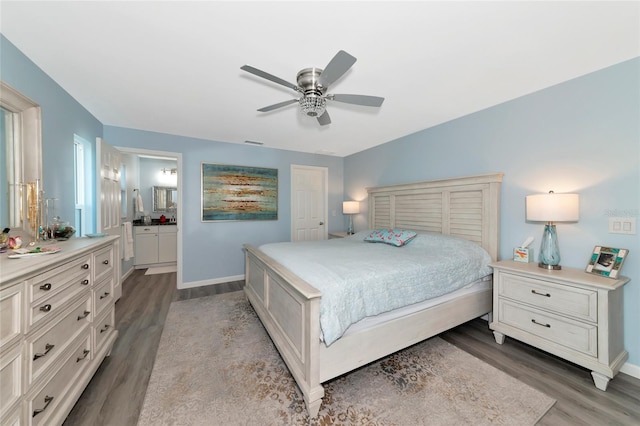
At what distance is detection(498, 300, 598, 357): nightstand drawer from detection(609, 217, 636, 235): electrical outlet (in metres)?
0.81

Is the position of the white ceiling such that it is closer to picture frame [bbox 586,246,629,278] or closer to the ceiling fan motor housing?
the ceiling fan motor housing

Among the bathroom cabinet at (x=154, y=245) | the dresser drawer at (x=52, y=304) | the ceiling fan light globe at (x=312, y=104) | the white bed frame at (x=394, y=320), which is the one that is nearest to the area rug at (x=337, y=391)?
the white bed frame at (x=394, y=320)

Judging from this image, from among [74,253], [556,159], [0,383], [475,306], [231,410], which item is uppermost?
[556,159]

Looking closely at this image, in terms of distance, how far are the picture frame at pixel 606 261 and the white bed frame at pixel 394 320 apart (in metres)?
0.73

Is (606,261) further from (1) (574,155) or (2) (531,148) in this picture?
(2) (531,148)

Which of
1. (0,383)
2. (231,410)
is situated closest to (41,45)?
(0,383)

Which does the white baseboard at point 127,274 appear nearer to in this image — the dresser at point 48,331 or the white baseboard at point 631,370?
the dresser at point 48,331

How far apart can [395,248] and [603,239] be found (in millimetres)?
1695

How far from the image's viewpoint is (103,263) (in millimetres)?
1889

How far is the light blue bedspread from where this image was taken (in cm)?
160

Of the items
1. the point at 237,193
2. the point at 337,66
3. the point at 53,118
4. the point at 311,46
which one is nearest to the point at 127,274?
the point at 237,193

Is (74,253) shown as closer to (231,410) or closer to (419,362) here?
(231,410)

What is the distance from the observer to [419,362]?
2035 mm

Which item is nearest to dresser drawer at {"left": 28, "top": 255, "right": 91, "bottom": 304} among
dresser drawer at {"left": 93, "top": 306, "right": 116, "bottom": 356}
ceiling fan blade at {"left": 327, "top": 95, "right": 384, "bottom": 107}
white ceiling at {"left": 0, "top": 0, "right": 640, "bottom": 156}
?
dresser drawer at {"left": 93, "top": 306, "right": 116, "bottom": 356}
